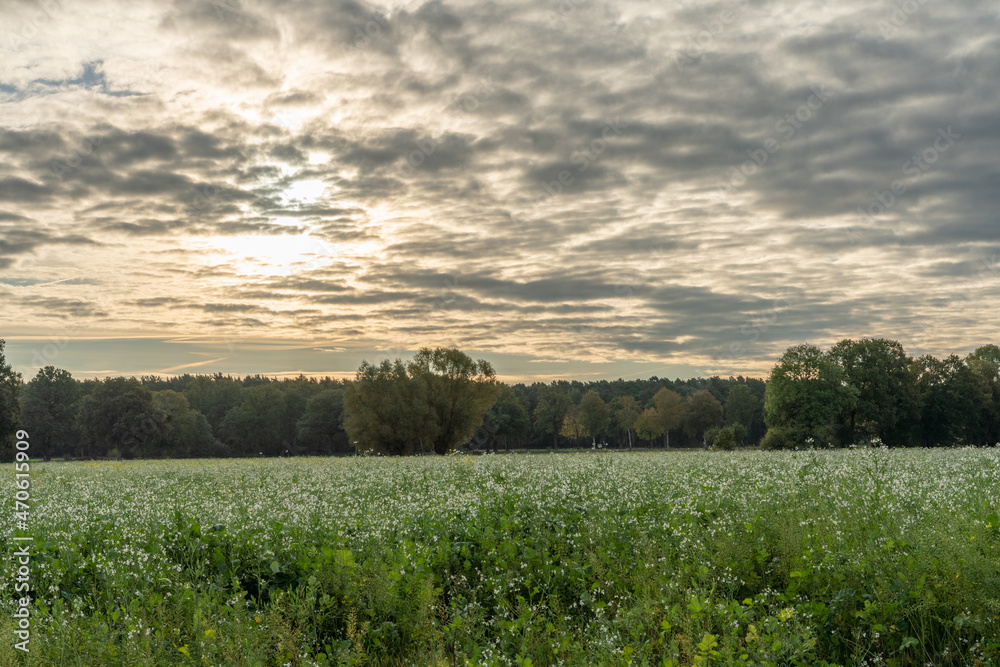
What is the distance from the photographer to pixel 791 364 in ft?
229

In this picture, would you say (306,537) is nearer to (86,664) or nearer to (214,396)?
(86,664)

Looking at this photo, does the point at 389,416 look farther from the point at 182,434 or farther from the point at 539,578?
the point at 539,578

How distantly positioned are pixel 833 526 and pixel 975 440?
9708 centimetres

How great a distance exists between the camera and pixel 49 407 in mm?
102938

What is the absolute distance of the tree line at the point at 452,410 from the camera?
2682 inches

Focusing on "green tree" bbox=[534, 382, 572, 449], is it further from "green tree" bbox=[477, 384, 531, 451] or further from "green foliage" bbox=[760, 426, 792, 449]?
"green foliage" bbox=[760, 426, 792, 449]

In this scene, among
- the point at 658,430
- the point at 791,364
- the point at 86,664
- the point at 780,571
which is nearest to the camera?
the point at 86,664

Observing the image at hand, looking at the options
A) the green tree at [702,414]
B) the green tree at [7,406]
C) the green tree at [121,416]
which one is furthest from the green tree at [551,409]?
the green tree at [7,406]

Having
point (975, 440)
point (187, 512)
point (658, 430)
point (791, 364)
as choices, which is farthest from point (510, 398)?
point (187, 512)

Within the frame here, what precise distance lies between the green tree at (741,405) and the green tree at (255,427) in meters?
92.6

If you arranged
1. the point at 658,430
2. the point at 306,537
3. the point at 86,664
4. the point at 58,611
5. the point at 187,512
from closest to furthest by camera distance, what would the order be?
the point at 86,664 → the point at 58,611 → the point at 306,537 → the point at 187,512 → the point at 658,430

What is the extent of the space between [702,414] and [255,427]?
92.6m

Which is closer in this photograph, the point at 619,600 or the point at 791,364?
the point at 619,600

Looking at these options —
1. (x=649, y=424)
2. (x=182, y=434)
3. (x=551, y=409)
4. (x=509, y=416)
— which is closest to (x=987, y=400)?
(x=649, y=424)
